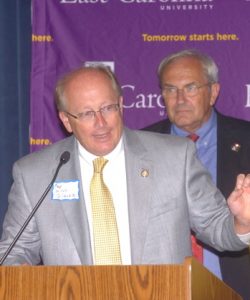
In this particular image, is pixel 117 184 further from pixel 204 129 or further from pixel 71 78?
pixel 204 129

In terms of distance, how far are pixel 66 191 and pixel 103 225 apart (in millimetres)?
240

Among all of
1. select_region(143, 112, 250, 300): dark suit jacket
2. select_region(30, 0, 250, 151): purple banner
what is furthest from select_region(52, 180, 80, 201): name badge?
select_region(30, 0, 250, 151): purple banner

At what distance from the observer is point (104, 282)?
2531mm

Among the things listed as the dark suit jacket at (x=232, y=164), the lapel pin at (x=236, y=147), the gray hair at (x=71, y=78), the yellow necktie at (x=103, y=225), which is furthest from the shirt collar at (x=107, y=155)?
the lapel pin at (x=236, y=147)

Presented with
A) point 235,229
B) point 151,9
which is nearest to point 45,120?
point 151,9

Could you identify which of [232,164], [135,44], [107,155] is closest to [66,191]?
[107,155]

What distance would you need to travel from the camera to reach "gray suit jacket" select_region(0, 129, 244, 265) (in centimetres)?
345

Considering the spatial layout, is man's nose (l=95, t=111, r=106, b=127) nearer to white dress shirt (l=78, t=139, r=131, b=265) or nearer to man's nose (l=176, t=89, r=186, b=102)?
white dress shirt (l=78, t=139, r=131, b=265)

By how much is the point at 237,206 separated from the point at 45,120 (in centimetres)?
241

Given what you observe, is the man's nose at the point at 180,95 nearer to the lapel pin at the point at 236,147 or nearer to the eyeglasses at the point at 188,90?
the eyeglasses at the point at 188,90

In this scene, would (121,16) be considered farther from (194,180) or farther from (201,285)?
(201,285)

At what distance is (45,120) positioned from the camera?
5.23 metres

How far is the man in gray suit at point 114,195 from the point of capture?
3.46 metres

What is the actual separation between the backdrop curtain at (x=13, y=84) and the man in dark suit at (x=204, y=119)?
1057 millimetres
